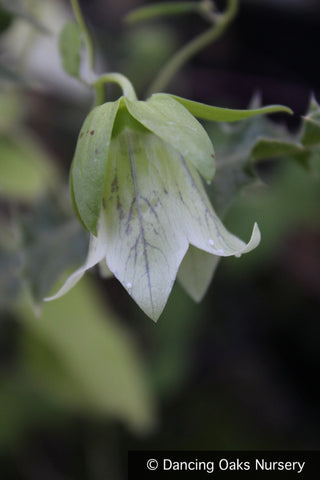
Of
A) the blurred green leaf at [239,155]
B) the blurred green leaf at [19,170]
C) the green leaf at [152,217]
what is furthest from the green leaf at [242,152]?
the blurred green leaf at [19,170]

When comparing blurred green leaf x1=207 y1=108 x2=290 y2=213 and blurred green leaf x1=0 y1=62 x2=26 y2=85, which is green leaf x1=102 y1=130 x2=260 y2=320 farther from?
blurred green leaf x1=0 y1=62 x2=26 y2=85

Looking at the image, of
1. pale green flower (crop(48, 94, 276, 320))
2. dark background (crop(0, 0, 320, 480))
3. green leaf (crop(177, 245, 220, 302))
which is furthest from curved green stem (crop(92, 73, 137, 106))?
dark background (crop(0, 0, 320, 480))

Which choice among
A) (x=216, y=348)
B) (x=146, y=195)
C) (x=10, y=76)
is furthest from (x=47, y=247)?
(x=216, y=348)

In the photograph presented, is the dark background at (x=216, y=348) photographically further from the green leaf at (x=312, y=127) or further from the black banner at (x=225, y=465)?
the green leaf at (x=312, y=127)

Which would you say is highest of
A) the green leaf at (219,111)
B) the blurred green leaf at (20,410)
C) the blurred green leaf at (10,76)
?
the blurred green leaf at (10,76)

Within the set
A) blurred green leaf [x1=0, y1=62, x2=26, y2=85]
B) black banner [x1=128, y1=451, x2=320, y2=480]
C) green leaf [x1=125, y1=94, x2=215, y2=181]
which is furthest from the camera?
black banner [x1=128, y1=451, x2=320, y2=480]

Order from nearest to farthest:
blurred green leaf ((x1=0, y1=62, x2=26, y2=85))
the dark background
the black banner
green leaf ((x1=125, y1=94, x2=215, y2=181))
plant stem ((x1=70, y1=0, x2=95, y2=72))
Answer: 1. green leaf ((x1=125, y1=94, x2=215, y2=181))
2. plant stem ((x1=70, y1=0, x2=95, y2=72))
3. blurred green leaf ((x1=0, y1=62, x2=26, y2=85))
4. the black banner
5. the dark background

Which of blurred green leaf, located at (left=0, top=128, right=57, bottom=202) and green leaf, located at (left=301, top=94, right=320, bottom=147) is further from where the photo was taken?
blurred green leaf, located at (left=0, top=128, right=57, bottom=202)

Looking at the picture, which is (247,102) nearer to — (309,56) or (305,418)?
(309,56)
